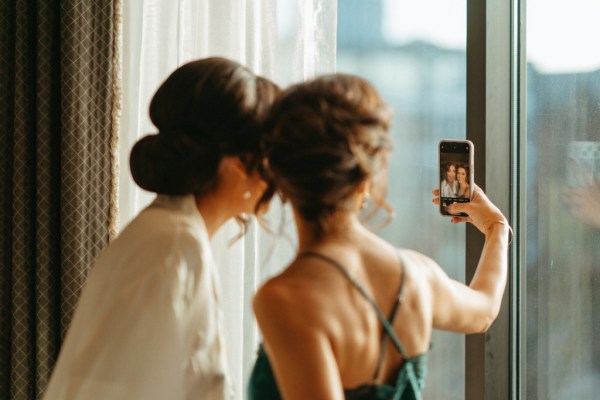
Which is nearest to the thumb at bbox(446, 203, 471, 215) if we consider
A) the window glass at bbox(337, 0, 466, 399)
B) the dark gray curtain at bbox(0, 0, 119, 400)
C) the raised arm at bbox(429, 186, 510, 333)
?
the raised arm at bbox(429, 186, 510, 333)

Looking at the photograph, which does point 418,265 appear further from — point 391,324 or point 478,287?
point 478,287

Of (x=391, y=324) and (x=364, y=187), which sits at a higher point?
(x=364, y=187)

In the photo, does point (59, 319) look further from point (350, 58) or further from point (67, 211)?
point (350, 58)

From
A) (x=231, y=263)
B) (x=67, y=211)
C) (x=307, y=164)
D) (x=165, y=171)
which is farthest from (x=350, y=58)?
(x=307, y=164)

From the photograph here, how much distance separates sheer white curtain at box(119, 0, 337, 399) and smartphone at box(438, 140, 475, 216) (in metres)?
0.44

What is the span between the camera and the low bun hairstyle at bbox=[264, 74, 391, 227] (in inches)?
37.3

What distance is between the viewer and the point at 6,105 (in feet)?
6.42

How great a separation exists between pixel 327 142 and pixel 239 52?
0.99 meters

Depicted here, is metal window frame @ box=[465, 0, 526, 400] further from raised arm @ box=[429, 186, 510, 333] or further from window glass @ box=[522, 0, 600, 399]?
raised arm @ box=[429, 186, 510, 333]

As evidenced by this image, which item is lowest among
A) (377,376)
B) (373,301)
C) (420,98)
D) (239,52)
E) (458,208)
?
(377,376)

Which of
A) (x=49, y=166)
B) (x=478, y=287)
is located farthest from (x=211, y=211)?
(x=49, y=166)

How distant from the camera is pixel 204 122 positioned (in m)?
1.11

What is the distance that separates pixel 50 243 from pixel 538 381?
1292 mm

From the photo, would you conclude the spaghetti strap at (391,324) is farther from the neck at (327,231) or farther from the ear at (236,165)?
the ear at (236,165)
